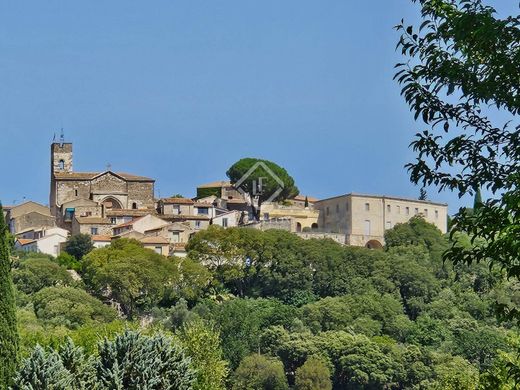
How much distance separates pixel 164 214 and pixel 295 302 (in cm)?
1298

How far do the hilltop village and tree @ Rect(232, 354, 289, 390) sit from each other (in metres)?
16.6

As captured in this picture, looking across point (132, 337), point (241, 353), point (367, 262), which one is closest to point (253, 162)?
point (367, 262)

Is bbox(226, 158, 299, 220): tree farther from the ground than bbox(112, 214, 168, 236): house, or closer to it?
farther from the ground

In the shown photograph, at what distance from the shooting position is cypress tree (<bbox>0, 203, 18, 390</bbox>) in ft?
80.4

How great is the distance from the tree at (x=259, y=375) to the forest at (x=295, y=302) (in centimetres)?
7

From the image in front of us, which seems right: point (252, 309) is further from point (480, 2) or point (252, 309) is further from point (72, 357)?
point (480, 2)

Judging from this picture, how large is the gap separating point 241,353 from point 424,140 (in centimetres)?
6443

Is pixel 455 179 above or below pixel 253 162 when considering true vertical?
below

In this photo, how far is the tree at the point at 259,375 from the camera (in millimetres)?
68938

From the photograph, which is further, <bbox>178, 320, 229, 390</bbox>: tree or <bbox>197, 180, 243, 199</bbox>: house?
<bbox>197, 180, 243, 199</bbox>: house

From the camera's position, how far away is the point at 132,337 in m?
27.2

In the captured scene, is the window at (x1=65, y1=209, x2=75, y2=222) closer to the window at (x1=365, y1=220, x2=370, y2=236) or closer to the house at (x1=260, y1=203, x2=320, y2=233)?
the house at (x1=260, y1=203, x2=320, y2=233)

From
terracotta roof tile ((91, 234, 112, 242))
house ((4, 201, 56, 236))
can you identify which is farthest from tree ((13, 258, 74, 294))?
house ((4, 201, 56, 236))

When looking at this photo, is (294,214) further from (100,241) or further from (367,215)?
(100,241)
